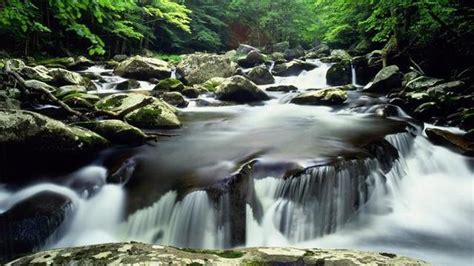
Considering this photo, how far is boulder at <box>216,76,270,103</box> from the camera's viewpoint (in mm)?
11273

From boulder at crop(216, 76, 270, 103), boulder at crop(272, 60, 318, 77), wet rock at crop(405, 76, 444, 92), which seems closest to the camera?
wet rock at crop(405, 76, 444, 92)

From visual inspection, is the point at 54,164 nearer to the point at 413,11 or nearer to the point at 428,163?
the point at 428,163

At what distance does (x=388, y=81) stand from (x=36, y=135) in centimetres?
991

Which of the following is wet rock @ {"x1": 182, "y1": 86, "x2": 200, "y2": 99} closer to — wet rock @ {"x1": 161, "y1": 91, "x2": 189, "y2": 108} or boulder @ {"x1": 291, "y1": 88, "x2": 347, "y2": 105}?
wet rock @ {"x1": 161, "y1": 91, "x2": 189, "y2": 108}

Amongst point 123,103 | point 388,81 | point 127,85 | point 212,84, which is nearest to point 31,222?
point 123,103

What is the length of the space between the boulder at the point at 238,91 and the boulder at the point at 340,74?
4.42m

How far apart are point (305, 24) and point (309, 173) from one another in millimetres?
30027

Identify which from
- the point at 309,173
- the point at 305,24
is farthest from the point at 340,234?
the point at 305,24

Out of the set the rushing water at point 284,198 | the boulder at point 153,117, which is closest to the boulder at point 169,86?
the boulder at point 153,117

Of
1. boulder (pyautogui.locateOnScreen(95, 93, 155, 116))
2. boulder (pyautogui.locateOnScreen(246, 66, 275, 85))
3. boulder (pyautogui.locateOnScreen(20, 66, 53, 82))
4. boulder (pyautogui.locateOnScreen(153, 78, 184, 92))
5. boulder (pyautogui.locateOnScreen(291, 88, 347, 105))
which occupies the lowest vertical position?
boulder (pyautogui.locateOnScreen(95, 93, 155, 116))

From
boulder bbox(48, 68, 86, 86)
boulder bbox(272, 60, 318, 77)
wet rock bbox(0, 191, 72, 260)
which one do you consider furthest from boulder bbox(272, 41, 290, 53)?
wet rock bbox(0, 191, 72, 260)

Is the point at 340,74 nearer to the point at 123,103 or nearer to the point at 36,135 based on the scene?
the point at 123,103

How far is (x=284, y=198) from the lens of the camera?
4469mm

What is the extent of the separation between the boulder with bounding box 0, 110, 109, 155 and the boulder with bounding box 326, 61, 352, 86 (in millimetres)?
11068
